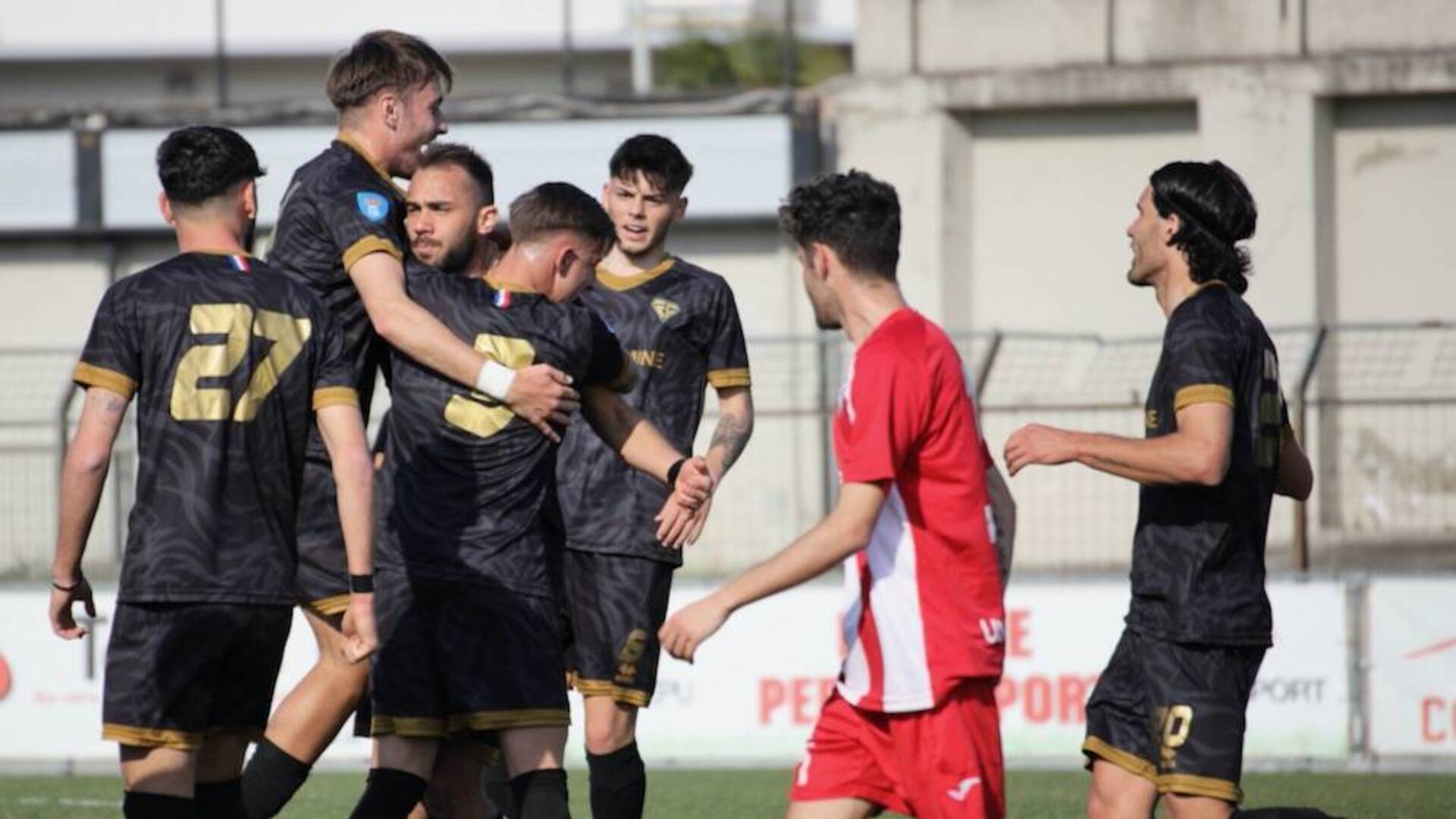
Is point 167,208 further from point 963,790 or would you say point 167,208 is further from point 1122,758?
point 1122,758

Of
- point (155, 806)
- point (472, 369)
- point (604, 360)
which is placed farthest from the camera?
point (604, 360)

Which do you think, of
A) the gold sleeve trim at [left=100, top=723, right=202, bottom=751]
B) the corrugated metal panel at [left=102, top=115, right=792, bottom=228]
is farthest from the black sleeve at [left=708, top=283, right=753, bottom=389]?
the corrugated metal panel at [left=102, top=115, right=792, bottom=228]

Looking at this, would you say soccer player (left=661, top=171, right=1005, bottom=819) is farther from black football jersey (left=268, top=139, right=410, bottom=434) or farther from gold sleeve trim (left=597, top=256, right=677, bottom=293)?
gold sleeve trim (left=597, top=256, right=677, bottom=293)

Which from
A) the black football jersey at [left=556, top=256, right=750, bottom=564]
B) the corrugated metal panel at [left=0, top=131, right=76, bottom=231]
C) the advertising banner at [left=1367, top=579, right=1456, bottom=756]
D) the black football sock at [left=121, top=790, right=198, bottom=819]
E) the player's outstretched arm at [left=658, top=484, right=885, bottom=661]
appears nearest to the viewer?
the player's outstretched arm at [left=658, top=484, right=885, bottom=661]

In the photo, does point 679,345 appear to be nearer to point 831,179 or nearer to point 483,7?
point 831,179

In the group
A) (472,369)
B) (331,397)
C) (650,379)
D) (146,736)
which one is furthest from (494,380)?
(650,379)

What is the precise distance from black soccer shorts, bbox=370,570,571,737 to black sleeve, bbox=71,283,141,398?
99 centimetres

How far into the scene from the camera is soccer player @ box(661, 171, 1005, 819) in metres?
5.41

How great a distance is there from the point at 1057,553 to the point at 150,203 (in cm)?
972

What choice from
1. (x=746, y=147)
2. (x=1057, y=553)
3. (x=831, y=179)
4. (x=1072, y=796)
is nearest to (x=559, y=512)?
(x=831, y=179)

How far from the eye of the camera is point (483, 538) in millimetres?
6223

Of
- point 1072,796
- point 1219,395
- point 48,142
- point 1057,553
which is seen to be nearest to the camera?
point 1219,395

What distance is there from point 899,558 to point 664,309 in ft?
8.58

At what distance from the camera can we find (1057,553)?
17.2 meters
